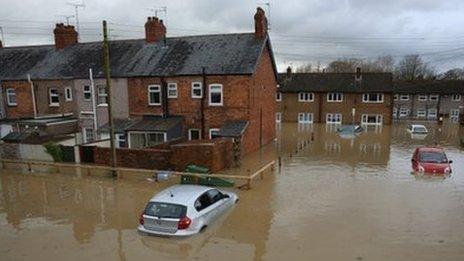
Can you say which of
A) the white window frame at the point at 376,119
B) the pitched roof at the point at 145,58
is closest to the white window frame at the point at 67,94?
the pitched roof at the point at 145,58

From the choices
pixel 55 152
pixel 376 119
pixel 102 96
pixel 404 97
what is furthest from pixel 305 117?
pixel 55 152

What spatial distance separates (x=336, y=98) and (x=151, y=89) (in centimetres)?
2742

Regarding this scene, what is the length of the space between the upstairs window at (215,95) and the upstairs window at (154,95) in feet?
13.3

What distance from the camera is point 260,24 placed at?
27328 mm

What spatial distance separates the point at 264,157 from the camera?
26.0 metres

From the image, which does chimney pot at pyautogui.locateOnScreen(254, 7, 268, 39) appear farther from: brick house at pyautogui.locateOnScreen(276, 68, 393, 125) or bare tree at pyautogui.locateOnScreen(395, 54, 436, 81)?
bare tree at pyautogui.locateOnScreen(395, 54, 436, 81)

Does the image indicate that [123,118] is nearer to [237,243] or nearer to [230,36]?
[230,36]

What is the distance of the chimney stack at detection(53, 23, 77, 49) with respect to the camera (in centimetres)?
3388

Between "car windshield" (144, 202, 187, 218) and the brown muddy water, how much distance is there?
802 mm

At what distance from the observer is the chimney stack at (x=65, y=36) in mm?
33875

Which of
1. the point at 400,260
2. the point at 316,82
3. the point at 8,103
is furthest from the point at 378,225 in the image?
the point at 316,82

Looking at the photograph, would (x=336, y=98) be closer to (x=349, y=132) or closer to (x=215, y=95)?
(x=349, y=132)

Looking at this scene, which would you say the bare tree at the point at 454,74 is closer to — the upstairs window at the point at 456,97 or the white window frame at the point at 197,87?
the upstairs window at the point at 456,97

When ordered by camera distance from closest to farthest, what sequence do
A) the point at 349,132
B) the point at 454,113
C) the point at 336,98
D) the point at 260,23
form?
the point at 260,23 → the point at 349,132 → the point at 336,98 → the point at 454,113
